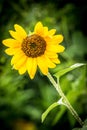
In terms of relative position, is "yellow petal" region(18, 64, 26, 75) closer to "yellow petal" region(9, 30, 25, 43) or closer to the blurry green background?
"yellow petal" region(9, 30, 25, 43)

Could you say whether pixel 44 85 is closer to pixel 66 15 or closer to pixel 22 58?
pixel 66 15

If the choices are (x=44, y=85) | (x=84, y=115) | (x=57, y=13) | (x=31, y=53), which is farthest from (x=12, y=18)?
(x=31, y=53)

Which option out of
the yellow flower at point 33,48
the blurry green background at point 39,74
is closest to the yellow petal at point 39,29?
the yellow flower at point 33,48

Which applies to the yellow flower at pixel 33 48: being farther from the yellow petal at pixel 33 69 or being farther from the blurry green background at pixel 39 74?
the blurry green background at pixel 39 74

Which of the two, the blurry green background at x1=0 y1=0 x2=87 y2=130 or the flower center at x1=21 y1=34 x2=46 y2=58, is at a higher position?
the flower center at x1=21 y1=34 x2=46 y2=58

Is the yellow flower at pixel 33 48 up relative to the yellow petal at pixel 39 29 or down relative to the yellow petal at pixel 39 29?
down

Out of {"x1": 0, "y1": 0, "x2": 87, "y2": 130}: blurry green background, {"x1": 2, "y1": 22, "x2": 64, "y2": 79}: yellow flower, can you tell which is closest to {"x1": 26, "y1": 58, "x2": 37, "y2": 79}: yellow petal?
{"x1": 2, "y1": 22, "x2": 64, "y2": 79}: yellow flower

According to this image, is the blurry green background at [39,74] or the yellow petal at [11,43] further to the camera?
the blurry green background at [39,74]
